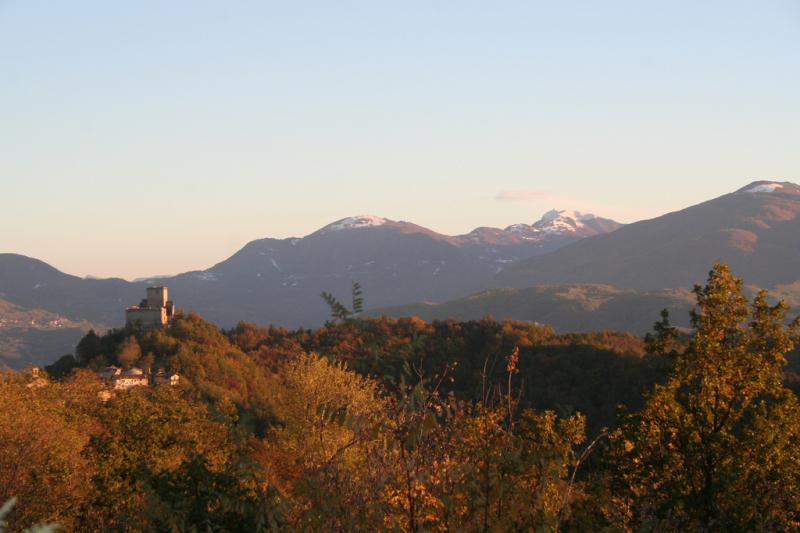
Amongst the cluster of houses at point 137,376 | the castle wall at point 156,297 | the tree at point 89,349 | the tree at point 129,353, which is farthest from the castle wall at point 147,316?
the cluster of houses at point 137,376

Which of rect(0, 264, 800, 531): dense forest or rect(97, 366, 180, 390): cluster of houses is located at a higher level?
rect(0, 264, 800, 531): dense forest

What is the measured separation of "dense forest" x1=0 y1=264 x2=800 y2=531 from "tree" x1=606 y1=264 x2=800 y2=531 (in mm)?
61

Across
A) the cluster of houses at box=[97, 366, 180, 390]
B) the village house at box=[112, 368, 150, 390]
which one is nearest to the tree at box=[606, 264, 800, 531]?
the village house at box=[112, 368, 150, 390]

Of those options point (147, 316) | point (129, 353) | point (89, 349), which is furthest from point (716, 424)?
point (147, 316)

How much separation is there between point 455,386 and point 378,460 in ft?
416

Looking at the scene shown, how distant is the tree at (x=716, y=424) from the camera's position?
87.1ft

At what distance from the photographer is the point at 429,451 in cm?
1210

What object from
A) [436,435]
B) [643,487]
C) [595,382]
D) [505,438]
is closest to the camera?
[505,438]

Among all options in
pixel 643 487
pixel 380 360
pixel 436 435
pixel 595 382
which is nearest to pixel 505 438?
pixel 436 435

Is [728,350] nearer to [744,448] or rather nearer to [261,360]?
[744,448]

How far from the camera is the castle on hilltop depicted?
144 meters

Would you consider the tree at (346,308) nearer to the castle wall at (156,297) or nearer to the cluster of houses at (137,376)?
the cluster of houses at (137,376)

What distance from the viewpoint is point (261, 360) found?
154 meters

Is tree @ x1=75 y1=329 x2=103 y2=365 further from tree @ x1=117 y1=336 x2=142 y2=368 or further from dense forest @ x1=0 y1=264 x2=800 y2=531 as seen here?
dense forest @ x1=0 y1=264 x2=800 y2=531
